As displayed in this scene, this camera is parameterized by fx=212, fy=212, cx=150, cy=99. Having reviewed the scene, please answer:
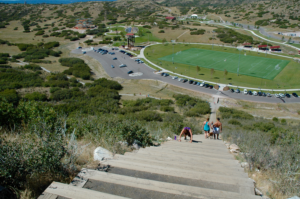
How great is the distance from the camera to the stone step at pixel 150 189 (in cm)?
416

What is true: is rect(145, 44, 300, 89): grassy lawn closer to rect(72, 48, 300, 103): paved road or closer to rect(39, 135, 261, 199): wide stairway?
rect(72, 48, 300, 103): paved road

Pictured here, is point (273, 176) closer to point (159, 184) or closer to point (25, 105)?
point (159, 184)

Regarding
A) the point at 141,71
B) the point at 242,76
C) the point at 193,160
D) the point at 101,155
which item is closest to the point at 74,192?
the point at 101,155

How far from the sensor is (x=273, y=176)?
620 centimetres

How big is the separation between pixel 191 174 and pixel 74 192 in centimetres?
269

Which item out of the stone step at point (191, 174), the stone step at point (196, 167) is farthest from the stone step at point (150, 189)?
the stone step at point (196, 167)

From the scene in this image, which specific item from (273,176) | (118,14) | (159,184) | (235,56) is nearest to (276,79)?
(235,56)

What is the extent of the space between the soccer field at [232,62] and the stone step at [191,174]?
56046 millimetres

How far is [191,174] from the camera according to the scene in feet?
16.8

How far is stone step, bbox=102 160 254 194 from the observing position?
474 cm

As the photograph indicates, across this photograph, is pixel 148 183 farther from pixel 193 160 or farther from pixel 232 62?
pixel 232 62

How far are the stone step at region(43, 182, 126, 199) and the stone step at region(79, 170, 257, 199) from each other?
0.36m

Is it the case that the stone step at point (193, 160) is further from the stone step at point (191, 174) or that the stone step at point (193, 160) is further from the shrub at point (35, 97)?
the shrub at point (35, 97)

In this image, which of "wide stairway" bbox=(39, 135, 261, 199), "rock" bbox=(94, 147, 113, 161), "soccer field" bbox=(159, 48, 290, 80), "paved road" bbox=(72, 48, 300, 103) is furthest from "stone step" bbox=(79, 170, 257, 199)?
"soccer field" bbox=(159, 48, 290, 80)
